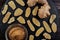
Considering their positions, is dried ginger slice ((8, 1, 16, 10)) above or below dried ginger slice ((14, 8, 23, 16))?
above

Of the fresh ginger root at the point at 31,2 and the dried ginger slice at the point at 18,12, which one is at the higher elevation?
the fresh ginger root at the point at 31,2

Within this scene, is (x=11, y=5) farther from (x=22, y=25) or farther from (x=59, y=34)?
(x=59, y=34)

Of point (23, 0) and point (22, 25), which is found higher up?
point (23, 0)

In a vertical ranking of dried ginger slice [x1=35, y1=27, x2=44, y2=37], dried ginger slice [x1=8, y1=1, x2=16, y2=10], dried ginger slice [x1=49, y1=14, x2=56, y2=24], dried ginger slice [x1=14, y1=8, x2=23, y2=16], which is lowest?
dried ginger slice [x1=35, y1=27, x2=44, y2=37]

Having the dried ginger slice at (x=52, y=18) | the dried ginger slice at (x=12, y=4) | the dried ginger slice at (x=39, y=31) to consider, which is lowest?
the dried ginger slice at (x=39, y=31)

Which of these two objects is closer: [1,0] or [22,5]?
[22,5]

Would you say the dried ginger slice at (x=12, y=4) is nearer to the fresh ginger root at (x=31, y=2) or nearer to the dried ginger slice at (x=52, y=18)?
the fresh ginger root at (x=31, y=2)

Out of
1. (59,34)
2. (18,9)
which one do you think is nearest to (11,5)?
(18,9)

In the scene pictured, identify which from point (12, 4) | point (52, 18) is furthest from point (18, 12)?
point (52, 18)

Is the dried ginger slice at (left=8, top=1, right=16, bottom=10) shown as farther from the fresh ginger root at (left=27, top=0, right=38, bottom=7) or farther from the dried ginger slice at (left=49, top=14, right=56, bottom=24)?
the dried ginger slice at (left=49, top=14, right=56, bottom=24)

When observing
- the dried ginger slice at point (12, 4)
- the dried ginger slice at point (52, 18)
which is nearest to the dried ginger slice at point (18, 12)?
the dried ginger slice at point (12, 4)

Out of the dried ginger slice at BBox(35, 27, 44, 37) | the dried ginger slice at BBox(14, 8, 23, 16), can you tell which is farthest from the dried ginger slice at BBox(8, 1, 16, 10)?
the dried ginger slice at BBox(35, 27, 44, 37)
